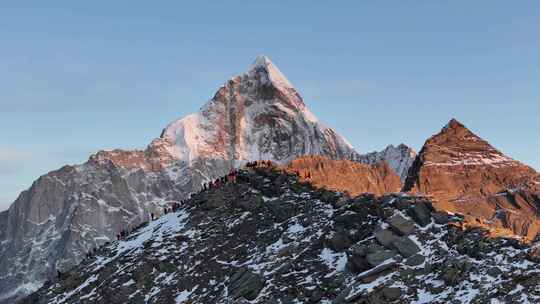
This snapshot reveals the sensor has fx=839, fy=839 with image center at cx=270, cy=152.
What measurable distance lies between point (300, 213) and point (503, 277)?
96.1 feet

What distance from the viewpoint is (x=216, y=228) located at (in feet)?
295


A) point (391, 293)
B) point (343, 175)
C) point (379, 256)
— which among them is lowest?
point (391, 293)

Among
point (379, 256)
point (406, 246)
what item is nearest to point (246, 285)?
point (379, 256)

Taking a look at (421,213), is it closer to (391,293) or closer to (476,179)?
(391,293)

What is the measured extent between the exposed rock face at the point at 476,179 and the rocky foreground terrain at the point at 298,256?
24762mm

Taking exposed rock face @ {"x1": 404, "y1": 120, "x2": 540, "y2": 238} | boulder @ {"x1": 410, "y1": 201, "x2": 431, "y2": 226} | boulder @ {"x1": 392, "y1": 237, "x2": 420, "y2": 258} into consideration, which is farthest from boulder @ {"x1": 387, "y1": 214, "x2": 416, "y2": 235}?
exposed rock face @ {"x1": 404, "y1": 120, "x2": 540, "y2": 238}

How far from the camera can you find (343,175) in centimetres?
10644

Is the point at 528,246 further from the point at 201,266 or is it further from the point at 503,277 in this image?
the point at 201,266

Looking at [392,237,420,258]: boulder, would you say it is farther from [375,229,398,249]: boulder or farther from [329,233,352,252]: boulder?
[329,233,352,252]: boulder

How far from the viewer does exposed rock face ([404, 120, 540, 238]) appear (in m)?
104

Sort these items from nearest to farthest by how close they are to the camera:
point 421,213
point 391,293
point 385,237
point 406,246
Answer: point 391,293
point 406,246
point 385,237
point 421,213

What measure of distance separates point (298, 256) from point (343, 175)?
101ft

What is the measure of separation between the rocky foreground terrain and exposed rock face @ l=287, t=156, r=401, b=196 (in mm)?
4979

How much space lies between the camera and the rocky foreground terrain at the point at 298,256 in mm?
63594
